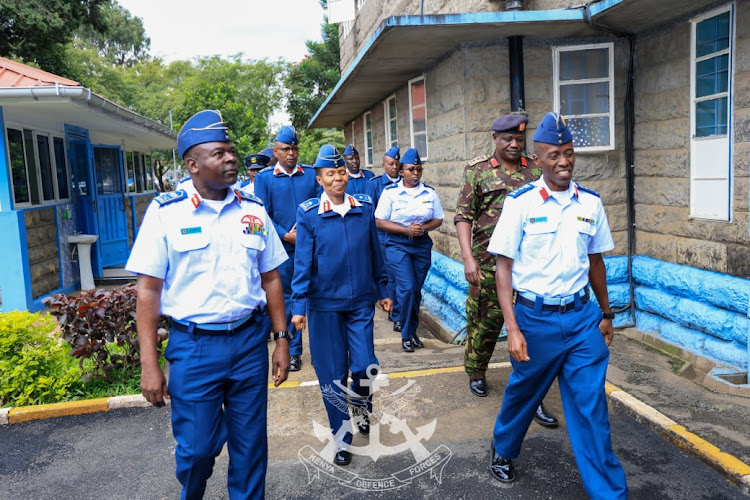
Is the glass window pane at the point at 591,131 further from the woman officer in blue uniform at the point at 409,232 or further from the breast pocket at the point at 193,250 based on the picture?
the breast pocket at the point at 193,250

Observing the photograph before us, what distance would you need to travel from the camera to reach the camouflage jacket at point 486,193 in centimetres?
474

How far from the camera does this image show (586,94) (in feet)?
22.9

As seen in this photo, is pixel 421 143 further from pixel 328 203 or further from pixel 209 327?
pixel 209 327

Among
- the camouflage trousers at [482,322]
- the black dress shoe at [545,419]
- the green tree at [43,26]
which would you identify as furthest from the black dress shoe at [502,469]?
the green tree at [43,26]

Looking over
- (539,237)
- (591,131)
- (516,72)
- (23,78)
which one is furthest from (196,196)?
(23,78)

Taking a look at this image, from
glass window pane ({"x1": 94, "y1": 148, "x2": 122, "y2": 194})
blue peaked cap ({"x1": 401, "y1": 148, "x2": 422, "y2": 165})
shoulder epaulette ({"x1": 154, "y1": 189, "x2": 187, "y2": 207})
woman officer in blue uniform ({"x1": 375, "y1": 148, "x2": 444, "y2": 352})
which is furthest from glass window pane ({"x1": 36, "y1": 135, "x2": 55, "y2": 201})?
shoulder epaulette ({"x1": 154, "y1": 189, "x2": 187, "y2": 207})

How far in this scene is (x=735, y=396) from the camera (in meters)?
4.83

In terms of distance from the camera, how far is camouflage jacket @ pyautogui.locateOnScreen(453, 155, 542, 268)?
15.5 ft

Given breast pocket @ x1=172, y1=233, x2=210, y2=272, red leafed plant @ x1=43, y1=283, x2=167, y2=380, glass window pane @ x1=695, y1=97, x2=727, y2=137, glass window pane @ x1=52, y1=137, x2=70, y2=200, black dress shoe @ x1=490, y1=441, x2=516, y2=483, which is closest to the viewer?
breast pocket @ x1=172, y1=233, x2=210, y2=272

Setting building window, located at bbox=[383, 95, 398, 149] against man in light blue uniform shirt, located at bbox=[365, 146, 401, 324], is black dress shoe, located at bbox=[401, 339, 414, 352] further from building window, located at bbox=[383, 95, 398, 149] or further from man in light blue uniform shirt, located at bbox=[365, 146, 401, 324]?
building window, located at bbox=[383, 95, 398, 149]

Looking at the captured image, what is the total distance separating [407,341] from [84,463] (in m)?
3.37

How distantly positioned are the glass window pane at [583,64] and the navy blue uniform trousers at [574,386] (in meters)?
4.27

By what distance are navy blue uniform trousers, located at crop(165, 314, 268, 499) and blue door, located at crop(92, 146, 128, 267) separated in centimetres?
1021

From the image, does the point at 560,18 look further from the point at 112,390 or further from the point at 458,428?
the point at 112,390
